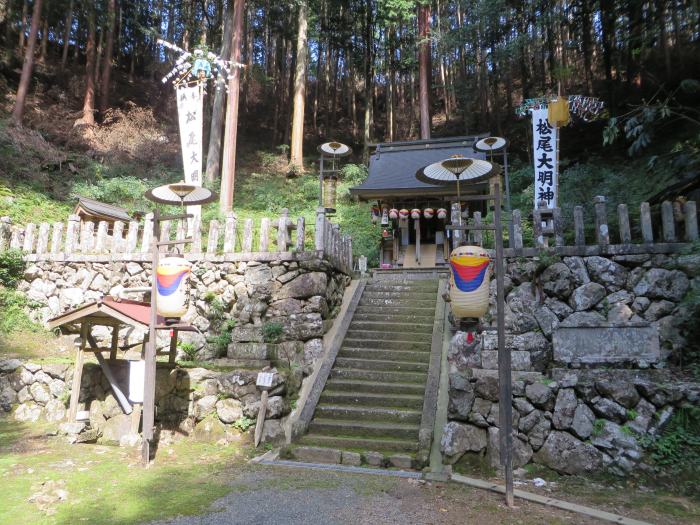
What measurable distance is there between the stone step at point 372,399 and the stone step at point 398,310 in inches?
88.3

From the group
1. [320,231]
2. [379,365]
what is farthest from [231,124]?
[379,365]

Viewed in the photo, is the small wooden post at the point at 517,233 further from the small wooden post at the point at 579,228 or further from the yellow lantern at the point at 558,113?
the yellow lantern at the point at 558,113

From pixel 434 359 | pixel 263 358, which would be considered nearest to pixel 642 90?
pixel 434 359

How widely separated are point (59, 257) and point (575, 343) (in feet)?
34.9

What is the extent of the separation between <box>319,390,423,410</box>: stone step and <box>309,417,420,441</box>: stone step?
0.38m

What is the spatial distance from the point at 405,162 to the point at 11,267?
10944 mm

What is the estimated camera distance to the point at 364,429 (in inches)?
244

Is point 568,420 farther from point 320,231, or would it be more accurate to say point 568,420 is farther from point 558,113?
point 558,113

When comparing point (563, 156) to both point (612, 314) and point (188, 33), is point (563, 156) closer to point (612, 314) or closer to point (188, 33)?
point (612, 314)

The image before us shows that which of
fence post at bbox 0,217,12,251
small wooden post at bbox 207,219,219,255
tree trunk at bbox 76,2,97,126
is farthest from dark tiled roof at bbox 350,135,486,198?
tree trunk at bbox 76,2,97,126

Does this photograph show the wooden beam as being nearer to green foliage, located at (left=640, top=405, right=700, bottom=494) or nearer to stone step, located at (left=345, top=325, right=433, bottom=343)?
stone step, located at (left=345, top=325, right=433, bottom=343)

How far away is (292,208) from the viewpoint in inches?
711

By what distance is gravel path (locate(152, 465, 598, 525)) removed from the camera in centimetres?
409

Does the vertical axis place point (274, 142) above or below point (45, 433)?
above
